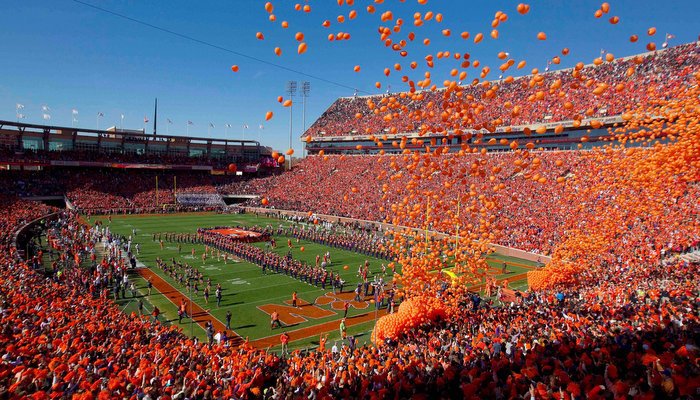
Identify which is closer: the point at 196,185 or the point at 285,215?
the point at 285,215

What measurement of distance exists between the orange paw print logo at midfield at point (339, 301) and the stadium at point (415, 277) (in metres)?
0.14

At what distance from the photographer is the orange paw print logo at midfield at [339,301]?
1702 cm

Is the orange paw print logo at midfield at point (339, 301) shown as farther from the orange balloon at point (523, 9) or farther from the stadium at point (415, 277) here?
the orange balloon at point (523, 9)

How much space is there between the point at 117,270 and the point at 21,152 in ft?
136

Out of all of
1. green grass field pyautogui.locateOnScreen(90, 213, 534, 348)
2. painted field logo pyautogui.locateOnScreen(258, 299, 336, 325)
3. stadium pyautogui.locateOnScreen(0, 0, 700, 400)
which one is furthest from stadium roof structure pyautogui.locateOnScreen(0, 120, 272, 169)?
painted field logo pyautogui.locateOnScreen(258, 299, 336, 325)

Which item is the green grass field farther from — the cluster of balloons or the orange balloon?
the orange balloon

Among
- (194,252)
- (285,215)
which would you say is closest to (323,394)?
(194,252)

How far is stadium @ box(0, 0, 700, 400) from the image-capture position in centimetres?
609

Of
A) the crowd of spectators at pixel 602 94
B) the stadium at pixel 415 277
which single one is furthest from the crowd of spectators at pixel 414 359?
the crowd of spectators at pixel 602 94

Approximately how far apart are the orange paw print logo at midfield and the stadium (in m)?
0.14

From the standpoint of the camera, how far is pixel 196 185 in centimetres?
5841

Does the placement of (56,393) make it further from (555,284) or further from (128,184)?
(128,184)

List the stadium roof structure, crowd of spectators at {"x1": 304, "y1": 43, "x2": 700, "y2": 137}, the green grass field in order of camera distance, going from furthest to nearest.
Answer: the stadium roof structure, crowd of spectators at {"x1": 304, "y1": 43, "x2": 700, "y2": 137}, the green grass field

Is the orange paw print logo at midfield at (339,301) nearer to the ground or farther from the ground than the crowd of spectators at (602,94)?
nearer to the ground
